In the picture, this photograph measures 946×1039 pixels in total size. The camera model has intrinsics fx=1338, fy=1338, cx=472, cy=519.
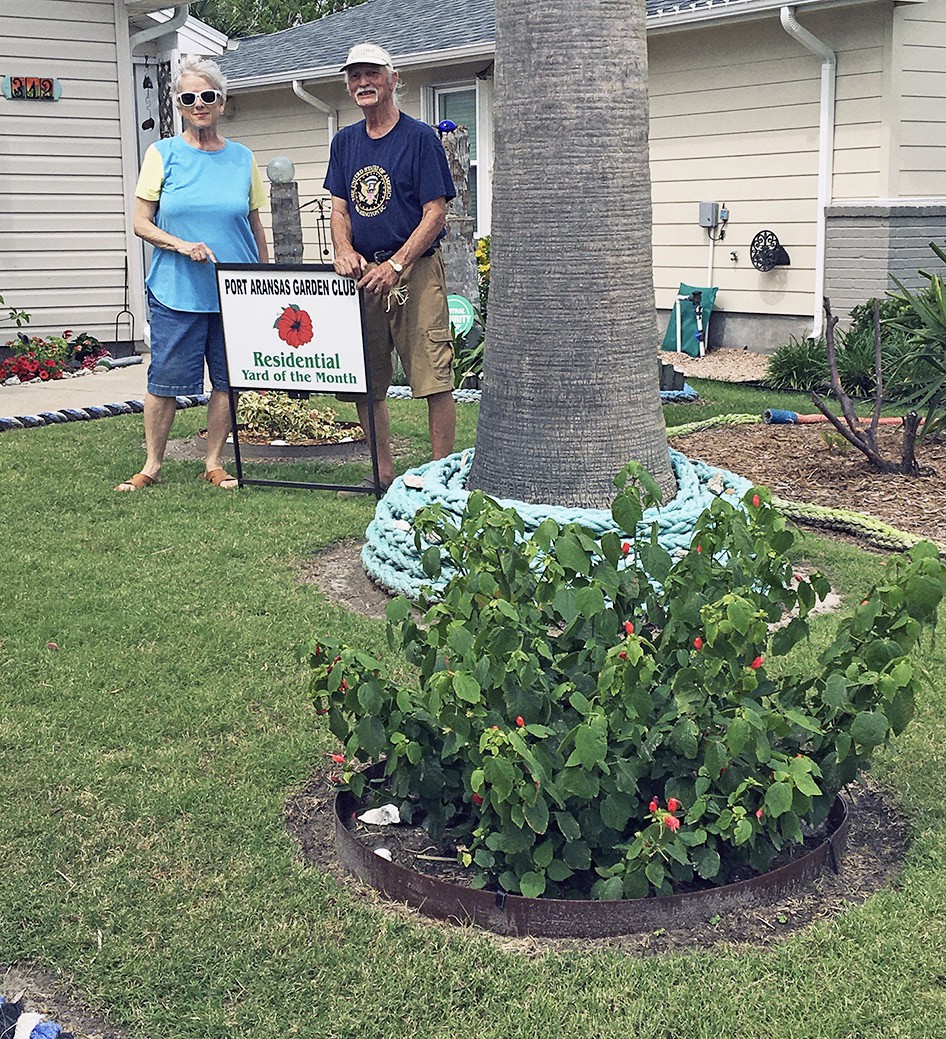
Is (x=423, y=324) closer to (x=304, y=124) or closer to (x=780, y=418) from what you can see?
(x=780, y=418)

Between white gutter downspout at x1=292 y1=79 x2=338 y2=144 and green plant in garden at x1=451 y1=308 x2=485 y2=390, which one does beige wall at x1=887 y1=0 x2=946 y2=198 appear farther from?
white gutter downspout at x1=292 y1=79 x2=338 y2=144

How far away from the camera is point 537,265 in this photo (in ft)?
16.3

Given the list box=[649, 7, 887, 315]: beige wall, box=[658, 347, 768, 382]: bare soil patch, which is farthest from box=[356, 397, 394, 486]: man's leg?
box=[649, 7, 887, 315]: beige wall

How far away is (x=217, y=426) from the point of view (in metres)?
7.09

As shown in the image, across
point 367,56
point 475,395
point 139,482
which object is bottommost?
point 139,482

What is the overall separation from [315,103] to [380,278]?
11.3m

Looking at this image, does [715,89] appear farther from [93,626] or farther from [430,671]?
[430,671]

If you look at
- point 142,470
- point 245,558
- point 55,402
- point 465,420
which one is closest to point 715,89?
point 465,420

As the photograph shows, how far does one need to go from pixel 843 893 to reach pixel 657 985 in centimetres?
60

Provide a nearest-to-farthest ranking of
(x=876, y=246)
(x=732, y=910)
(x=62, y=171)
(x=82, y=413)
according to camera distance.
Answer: (x=732, y=910) → (x=82, y=413) → (x=876, y=246) → (x=62, y=171)

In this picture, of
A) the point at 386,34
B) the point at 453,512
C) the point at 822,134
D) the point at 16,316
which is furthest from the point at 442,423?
the point at 386,34

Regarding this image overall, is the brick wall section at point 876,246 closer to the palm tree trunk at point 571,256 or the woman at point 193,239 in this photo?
the woman at point 193,239

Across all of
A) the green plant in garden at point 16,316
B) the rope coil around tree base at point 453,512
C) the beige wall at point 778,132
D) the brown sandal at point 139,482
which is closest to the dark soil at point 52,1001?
the rope coil around tree base at point 453,512

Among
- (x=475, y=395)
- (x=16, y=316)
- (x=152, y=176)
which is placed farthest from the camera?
(x=16, y=316)
